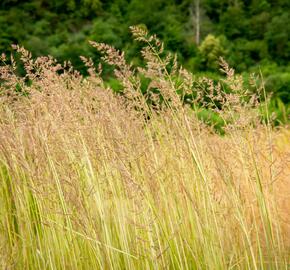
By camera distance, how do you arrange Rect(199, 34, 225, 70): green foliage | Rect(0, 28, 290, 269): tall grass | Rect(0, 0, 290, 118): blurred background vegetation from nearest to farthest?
Rect(0, 28, 290, 269): tall grass < Rect(199, 34, 225, 70): green foliage < Rect(0, 0, 290, 118): blurred background vegetation

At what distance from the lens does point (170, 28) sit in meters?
22.2

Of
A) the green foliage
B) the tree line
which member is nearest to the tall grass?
the tree line

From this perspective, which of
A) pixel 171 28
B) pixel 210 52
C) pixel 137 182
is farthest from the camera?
pixel 171 28

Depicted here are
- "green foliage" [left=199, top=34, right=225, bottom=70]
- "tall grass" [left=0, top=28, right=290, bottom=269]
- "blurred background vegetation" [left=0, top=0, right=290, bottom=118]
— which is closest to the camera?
"tall grass" [left=0, top=28, right=290, bottom=269]

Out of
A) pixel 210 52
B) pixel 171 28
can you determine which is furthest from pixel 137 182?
pixel 171 28

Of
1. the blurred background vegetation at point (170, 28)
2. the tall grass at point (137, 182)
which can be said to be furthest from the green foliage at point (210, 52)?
the tall grass at point (137, 182)

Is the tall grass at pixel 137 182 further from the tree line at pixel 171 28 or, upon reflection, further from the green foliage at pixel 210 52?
the green foliage at pixel 210 52

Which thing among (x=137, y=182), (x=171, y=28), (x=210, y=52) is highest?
(x=137, y=182)

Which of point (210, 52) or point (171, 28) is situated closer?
point (210, 52)

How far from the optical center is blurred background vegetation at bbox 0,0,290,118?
1952 centimetres

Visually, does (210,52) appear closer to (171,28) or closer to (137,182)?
(171,28)

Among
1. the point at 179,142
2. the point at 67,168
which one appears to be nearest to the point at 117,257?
the point at 67,168

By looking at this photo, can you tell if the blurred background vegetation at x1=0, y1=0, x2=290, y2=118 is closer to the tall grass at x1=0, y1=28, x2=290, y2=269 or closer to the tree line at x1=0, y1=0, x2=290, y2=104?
the tree line at x1=0, y1=0, x2=290, y2=104

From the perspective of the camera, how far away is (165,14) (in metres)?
24.1
